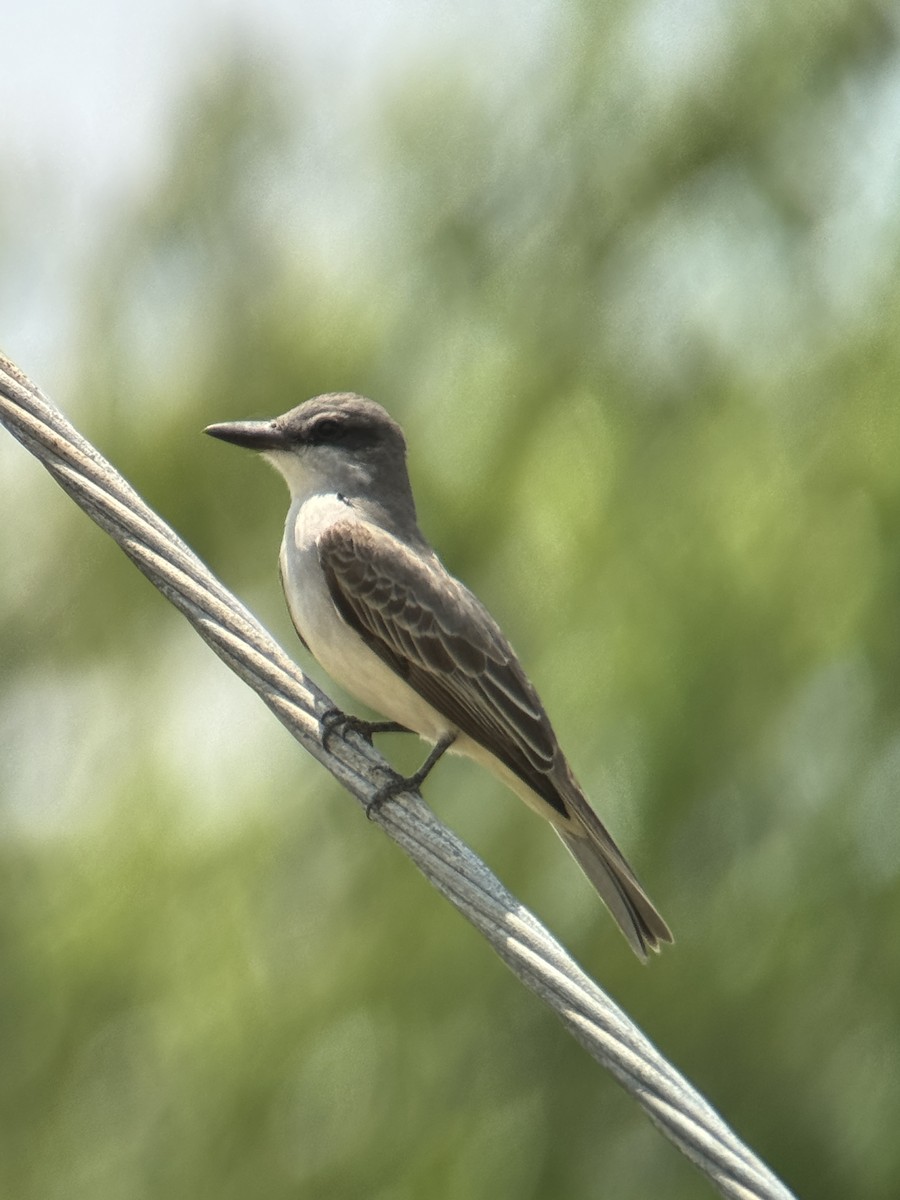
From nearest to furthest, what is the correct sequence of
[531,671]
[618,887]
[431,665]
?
[618,887] → [431,665] → [531,671]

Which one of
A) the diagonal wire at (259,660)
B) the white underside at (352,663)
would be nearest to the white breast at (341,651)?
the white underside at (352,663)

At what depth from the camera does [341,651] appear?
4.93 meters

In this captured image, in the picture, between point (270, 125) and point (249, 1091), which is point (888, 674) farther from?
point (270, 125)

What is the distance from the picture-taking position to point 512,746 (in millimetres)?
4746

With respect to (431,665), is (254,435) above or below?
above

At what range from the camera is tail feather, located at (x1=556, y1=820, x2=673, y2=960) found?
15.3 feet

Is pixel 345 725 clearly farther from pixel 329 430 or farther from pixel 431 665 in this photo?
pixel 329 430

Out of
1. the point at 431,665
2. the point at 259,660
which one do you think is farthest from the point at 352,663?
the point at 259,660

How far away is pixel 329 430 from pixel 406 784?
180 centimetres

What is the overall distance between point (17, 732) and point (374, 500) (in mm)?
5351

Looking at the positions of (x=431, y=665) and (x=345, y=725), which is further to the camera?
(x=431, y=665)

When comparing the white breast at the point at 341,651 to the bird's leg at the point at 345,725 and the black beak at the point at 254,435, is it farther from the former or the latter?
the black beak at the point at 254,435

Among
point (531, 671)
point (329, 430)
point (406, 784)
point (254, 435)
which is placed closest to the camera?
point (406, 784)

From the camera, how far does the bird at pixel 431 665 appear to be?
15.5ft
